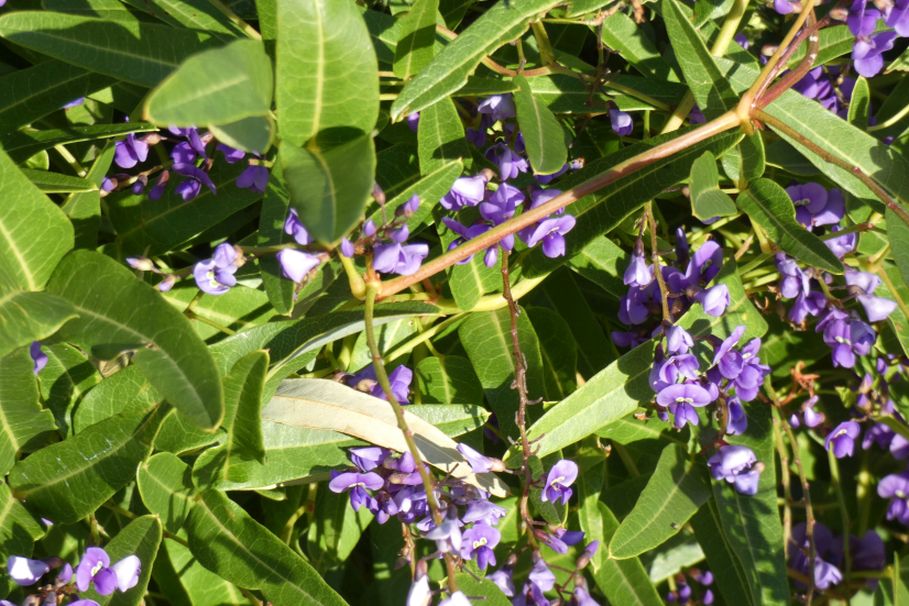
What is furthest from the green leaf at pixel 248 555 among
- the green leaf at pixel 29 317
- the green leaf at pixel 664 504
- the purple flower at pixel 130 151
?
the purple flower at pixel 130 151

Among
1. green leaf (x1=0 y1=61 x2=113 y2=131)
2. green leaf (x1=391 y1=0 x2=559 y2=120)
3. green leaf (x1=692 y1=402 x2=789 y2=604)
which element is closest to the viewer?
green leaf (x1=391 y1=0 x2=559 y2=120)

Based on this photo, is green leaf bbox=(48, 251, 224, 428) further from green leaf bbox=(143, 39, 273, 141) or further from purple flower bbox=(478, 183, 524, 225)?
purple flower bbox=(478, 183, 524, 225)

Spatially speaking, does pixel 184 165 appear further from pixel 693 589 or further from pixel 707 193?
pixel 693 589

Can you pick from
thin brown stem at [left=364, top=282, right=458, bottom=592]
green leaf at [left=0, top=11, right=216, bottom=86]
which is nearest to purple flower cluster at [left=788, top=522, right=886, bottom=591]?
thin brown stem at [left=364, top=282, right=458, bottom=592]

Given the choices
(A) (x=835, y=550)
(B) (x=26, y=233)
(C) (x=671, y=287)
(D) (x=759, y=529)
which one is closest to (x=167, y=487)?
(B) (x=26, y=233)

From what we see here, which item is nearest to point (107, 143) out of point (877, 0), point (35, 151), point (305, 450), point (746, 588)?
point (35, 151)

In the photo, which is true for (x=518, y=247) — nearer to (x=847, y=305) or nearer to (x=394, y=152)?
(x=394, y=152)
